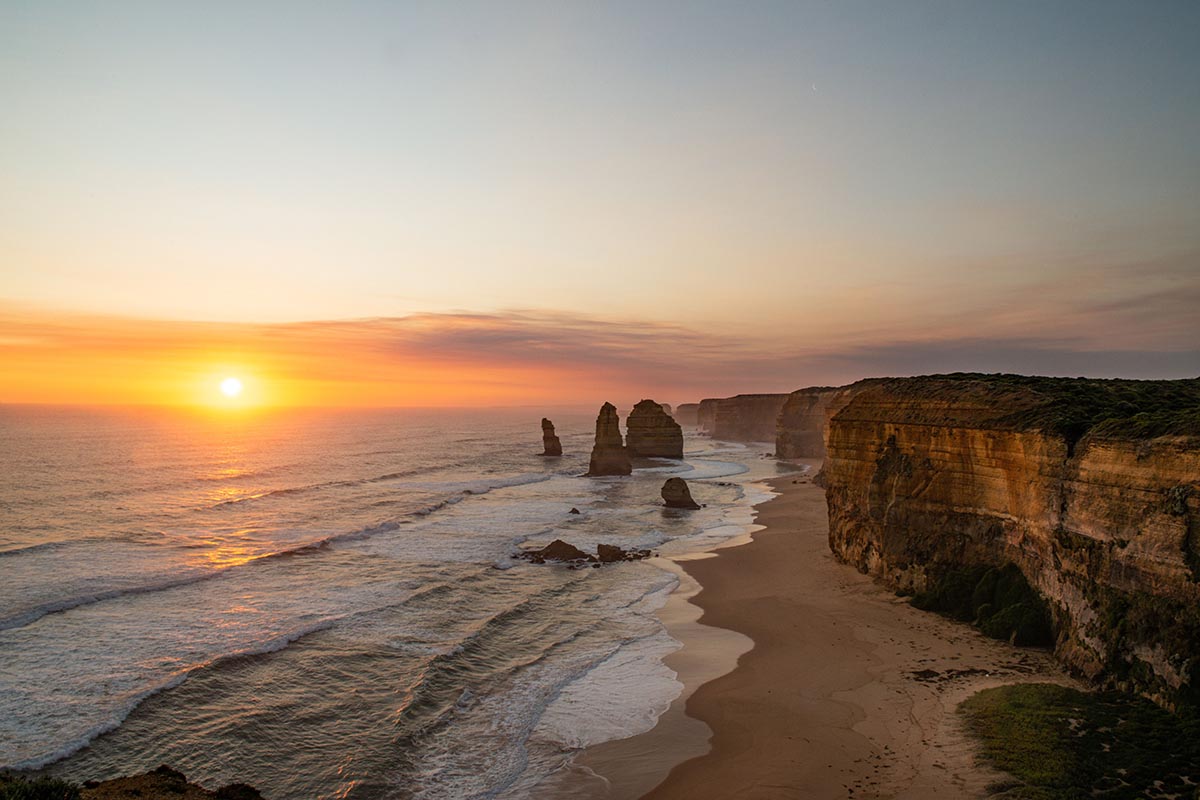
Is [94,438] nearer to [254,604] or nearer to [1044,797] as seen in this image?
[254,604]

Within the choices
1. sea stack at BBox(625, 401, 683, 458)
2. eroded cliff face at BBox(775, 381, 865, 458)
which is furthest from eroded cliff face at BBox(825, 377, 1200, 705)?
eroded cliff face at BBox(775, 381, 865, 458)

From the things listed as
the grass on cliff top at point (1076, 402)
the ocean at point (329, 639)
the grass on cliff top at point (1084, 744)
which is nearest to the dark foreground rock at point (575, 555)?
the ocean at point (329, 639)

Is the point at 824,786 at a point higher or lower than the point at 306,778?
higher

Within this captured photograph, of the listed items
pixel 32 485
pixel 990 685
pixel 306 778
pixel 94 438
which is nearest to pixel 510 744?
pixel 306 778

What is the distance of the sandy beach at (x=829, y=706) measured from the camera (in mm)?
12961

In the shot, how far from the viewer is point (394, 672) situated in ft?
65.5

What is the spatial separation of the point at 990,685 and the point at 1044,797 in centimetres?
544

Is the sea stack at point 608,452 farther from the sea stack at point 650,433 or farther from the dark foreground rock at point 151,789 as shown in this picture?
the dark foreground rock at point 151,789

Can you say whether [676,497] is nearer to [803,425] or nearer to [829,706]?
[829,706]

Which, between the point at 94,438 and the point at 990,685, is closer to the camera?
the point at 990,685

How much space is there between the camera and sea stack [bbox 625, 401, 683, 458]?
3526 inches

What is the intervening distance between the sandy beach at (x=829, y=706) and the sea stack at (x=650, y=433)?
6287 centimetres

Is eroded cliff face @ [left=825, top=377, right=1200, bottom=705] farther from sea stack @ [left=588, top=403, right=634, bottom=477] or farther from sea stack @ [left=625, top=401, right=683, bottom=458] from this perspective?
sea stack @ [left=625, top=401, right=683, bottom=458]

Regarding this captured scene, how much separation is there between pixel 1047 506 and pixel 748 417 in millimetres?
130187
